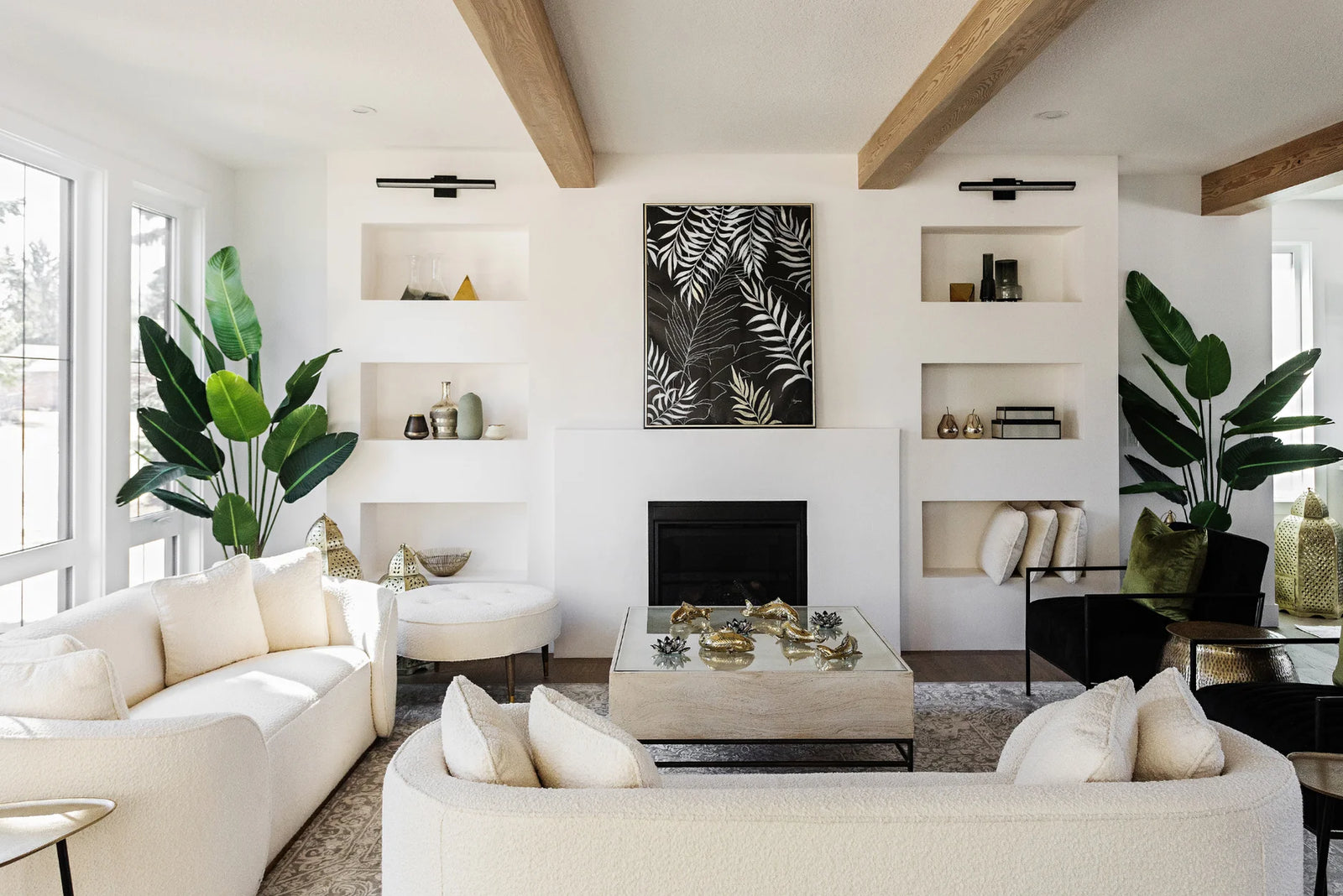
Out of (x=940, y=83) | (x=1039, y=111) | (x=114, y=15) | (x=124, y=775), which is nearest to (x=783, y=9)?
(x=940, y=83)

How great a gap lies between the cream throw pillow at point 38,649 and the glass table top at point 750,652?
4.99 ft

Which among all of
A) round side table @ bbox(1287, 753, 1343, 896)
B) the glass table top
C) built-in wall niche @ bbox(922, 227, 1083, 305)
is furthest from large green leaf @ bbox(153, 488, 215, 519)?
round side table @ bbox(1287, 753, 1343, 896)

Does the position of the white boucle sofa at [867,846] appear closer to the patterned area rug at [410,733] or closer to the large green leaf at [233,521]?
the patterned area rug at [410,733]

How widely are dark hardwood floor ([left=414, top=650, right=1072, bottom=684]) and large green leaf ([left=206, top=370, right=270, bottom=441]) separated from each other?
4.62 feet

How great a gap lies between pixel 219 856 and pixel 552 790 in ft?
3.57

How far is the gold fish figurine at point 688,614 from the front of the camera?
140 inches

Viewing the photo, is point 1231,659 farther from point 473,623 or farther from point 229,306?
point 229,306

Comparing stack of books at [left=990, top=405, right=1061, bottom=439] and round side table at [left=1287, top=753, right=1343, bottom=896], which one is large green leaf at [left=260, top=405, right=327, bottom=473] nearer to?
stack of books at [left=990, top=405, right=1061, bottom=439]

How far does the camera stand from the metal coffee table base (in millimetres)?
2869

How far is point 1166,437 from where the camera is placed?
4559 millimetres

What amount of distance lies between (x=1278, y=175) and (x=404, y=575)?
15.5 ft

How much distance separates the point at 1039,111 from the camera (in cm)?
388

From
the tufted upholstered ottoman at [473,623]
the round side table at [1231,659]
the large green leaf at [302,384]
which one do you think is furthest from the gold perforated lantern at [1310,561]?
the large green leaf at [302,384]

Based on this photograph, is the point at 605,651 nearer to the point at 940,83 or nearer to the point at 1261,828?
the point at 940,83
